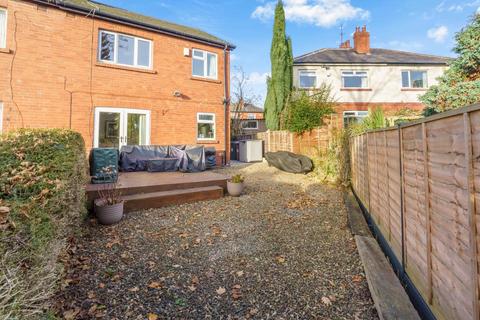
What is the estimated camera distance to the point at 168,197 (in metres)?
4.86

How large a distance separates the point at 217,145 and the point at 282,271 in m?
8.54

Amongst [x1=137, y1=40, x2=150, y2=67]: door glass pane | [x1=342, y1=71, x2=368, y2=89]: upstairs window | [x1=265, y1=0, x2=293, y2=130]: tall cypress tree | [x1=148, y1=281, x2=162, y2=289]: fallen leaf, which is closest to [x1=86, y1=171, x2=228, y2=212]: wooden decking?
[x1=148, y1=281, x2=162, y2=289]: fallen leaf

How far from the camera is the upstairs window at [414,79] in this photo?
15453 mm

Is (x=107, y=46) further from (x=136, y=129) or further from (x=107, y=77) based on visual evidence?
(x=136, y=129)

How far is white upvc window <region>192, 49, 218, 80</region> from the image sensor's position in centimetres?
1034

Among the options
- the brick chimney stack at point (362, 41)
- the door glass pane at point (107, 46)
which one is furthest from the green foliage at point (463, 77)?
the brick chimney stack at point (362, 41)

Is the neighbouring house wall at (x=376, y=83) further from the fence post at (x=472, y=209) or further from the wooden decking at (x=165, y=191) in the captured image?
the fence post at (x=472, y=209)

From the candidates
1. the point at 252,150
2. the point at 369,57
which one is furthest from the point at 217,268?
the point at 369,57

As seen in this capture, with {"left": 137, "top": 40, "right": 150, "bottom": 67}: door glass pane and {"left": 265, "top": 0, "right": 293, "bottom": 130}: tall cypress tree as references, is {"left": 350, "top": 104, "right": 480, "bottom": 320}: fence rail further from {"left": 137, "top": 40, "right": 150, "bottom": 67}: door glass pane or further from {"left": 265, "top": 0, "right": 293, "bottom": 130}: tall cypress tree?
{"left": 265, "top": 0, "right": 293, "bottom": 130}: tall cypress tree

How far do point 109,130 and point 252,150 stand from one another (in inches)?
278

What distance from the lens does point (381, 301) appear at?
196 cm

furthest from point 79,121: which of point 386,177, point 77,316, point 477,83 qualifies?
point 477,83

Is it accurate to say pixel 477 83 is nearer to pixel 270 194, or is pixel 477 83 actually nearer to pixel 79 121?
pixel 270 194

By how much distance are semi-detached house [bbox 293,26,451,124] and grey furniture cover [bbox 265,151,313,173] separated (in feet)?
25.6
